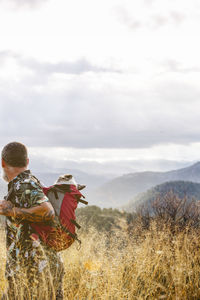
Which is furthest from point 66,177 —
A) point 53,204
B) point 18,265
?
point 18,265

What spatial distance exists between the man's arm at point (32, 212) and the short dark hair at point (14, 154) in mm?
337

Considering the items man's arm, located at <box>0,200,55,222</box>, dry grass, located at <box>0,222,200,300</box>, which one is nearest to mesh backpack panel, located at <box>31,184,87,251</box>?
man's arm, located at <box>0,200,55,222</box>

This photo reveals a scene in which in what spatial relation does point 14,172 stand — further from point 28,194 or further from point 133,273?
point 133,273

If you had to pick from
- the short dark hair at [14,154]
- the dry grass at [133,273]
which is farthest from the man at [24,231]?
the dry grass at [133,273]

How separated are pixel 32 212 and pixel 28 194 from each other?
0.48ft

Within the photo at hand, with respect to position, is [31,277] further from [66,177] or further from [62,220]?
[66,177]

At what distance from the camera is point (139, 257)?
5.15 m

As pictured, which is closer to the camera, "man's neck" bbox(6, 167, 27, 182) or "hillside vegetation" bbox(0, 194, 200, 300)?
"man's neck" bbox(6, 167, 27, 182)

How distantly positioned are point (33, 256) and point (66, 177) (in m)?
0.72

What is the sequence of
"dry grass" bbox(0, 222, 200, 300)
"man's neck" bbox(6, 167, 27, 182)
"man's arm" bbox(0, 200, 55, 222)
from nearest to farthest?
"man's arm" bbox(0, 200, 55, 222)
"man's neck" bbox(6, 167, 27, 182)
"dry grass" bbox(0, 222, 200, 300)

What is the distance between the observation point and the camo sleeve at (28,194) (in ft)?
8.90

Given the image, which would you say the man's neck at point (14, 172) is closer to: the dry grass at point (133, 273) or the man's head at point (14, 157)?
the man's head at point (14, 157)

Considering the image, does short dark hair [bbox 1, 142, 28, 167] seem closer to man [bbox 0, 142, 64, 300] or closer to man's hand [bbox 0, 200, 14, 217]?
man [bbox 0, 142, 64, 300]

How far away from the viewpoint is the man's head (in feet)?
9.12
